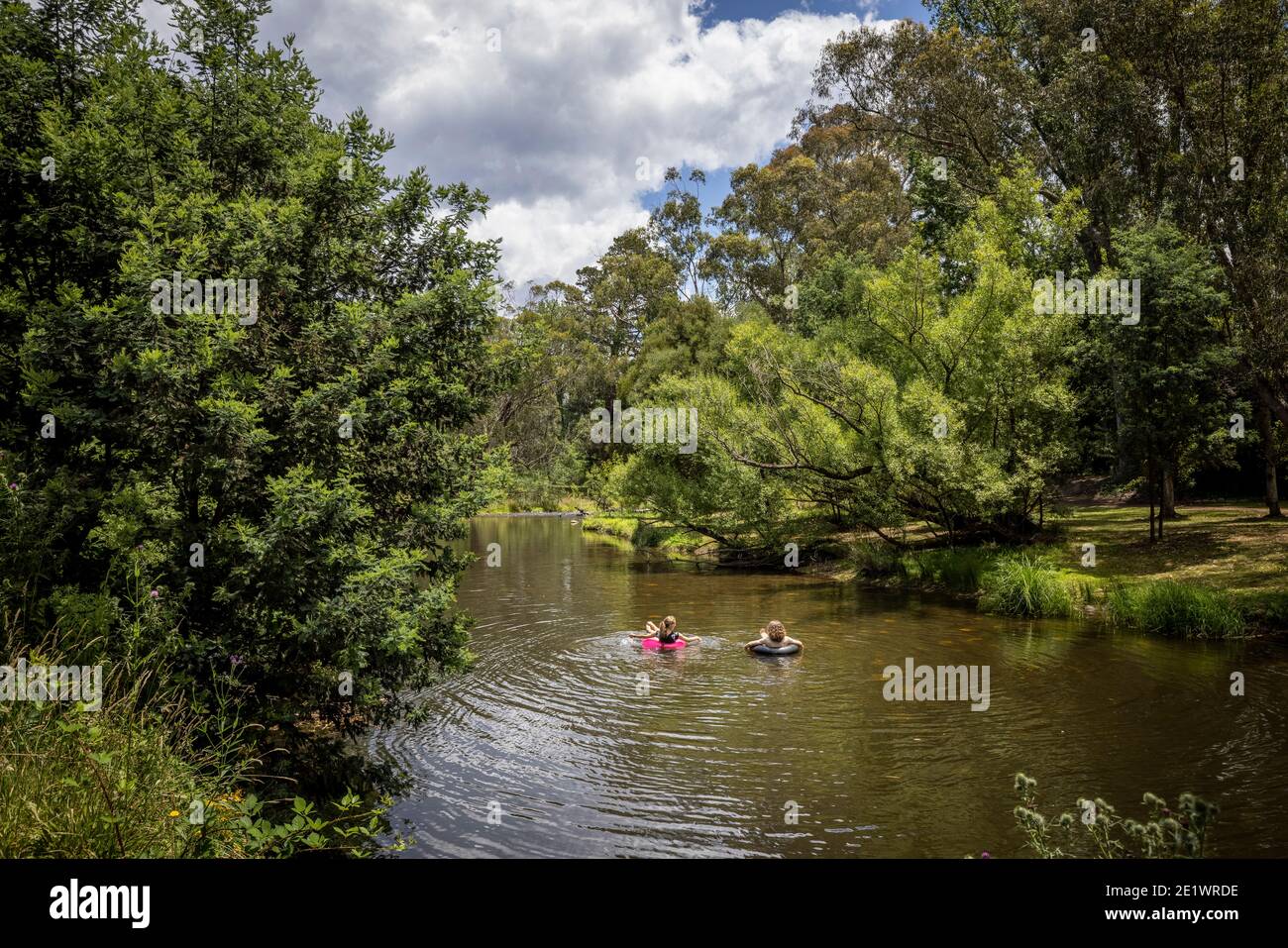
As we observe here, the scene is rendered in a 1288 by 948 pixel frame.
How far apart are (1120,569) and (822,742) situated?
12.3m

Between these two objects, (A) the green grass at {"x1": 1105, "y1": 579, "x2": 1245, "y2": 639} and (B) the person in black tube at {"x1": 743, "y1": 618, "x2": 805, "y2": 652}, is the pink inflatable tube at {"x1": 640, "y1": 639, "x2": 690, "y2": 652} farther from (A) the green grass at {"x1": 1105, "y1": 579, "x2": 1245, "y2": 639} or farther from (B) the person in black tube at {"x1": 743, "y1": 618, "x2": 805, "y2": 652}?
(A) the green grass at {"x1": 1105, "y1": 579, "x2": 1245, "y2": 639}

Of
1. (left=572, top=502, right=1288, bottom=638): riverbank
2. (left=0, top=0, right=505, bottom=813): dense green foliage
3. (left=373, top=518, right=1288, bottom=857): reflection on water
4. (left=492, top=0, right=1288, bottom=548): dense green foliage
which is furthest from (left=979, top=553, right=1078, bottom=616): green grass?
(left=0, top=0, right=505, bottom=813): dense green foliage

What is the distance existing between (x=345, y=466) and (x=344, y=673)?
6.58 ft

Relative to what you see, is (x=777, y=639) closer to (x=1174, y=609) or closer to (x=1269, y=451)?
(x=1174, y=609)

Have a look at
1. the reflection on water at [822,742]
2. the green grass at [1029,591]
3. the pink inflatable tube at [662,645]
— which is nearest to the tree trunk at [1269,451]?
the green grass at [1029,591]

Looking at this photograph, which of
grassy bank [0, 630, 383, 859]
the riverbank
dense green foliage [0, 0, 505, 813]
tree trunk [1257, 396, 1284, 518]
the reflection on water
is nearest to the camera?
grassy bank [0, 630, 383, 859]

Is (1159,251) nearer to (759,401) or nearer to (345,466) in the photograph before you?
(759,401)

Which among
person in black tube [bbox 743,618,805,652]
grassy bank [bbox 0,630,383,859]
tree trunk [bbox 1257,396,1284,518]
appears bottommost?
person in black tube [bbox 743,618,805,652]

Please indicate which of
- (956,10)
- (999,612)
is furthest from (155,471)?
(956,10)

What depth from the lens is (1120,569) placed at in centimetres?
1867

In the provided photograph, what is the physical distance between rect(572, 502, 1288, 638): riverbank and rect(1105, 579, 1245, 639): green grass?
0.02 metres

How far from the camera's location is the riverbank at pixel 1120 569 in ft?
51.2

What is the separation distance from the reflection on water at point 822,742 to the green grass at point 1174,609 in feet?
1.95

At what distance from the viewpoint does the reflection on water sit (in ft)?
26.5
